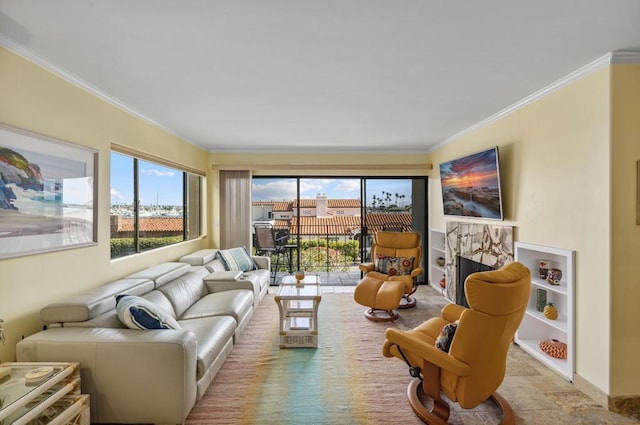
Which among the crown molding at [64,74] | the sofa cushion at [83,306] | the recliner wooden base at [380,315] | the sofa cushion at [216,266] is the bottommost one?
the recliner wooden base at [380,315]

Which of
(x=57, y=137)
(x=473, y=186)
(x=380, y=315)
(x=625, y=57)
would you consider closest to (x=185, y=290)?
(x=57, y=137)

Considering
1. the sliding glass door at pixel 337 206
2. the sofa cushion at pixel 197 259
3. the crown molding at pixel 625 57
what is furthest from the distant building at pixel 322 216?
the crown molding at pixel 625 57

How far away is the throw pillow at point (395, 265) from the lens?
4453 mm

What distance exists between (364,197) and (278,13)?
4313 millimetres

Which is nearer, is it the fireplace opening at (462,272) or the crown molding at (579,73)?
the crown molding at (579,73)

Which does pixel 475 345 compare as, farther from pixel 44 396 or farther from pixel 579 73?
pixel 44 396

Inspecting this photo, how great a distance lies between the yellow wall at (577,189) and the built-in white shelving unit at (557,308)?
56 millimetres

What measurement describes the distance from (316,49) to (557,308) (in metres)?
3.17

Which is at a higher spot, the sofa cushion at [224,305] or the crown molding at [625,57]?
the crown molding at [625,57]

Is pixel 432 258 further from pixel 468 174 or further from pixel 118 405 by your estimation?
pixel 118 405

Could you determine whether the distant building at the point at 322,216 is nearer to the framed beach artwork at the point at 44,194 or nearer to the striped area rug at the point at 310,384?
the striped area rug at the point at 310,384

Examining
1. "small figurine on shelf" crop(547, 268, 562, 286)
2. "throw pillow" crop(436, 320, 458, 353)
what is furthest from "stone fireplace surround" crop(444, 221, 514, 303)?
"throw pillow" crop(436, 320, 458, 353)

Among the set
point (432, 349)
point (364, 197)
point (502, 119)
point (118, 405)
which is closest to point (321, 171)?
point (364, 197)

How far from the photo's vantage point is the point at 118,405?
6.34 feet
